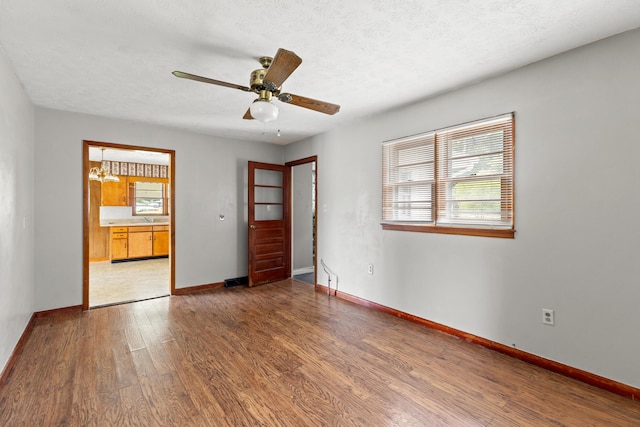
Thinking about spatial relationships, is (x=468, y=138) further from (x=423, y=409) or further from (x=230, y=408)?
(x=230, y=408)

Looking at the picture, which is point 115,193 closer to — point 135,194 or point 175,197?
point 135,194

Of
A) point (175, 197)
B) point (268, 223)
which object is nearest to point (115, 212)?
point (175, 197)

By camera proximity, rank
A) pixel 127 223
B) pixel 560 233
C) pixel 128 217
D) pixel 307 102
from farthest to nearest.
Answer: pixel 128 217 < pixel 127 223 < pixel 307 102 < pixel 560 233

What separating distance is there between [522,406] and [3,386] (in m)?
3.58

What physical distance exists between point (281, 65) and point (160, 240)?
6852mm

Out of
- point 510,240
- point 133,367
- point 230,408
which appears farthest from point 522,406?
point 133,367

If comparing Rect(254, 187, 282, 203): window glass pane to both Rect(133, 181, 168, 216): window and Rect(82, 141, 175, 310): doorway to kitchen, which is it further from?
Rect(133, 181, 168, 216): window

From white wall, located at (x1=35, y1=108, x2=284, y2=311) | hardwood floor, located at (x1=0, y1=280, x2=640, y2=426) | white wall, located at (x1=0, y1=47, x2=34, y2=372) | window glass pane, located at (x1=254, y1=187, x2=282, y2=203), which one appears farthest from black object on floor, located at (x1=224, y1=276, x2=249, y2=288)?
white wall, located at (x1=0, y1=47, x2=34, y2=372)

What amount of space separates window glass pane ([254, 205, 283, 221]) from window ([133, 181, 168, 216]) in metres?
4.29

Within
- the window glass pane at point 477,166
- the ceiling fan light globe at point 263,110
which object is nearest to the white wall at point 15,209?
the ceiling fan light globe at point 263,110

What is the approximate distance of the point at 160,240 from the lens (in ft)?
24.5

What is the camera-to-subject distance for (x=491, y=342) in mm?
2758

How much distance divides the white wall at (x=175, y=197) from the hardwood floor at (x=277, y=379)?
0.72 m

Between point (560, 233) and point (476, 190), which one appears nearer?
point (560, 233)
